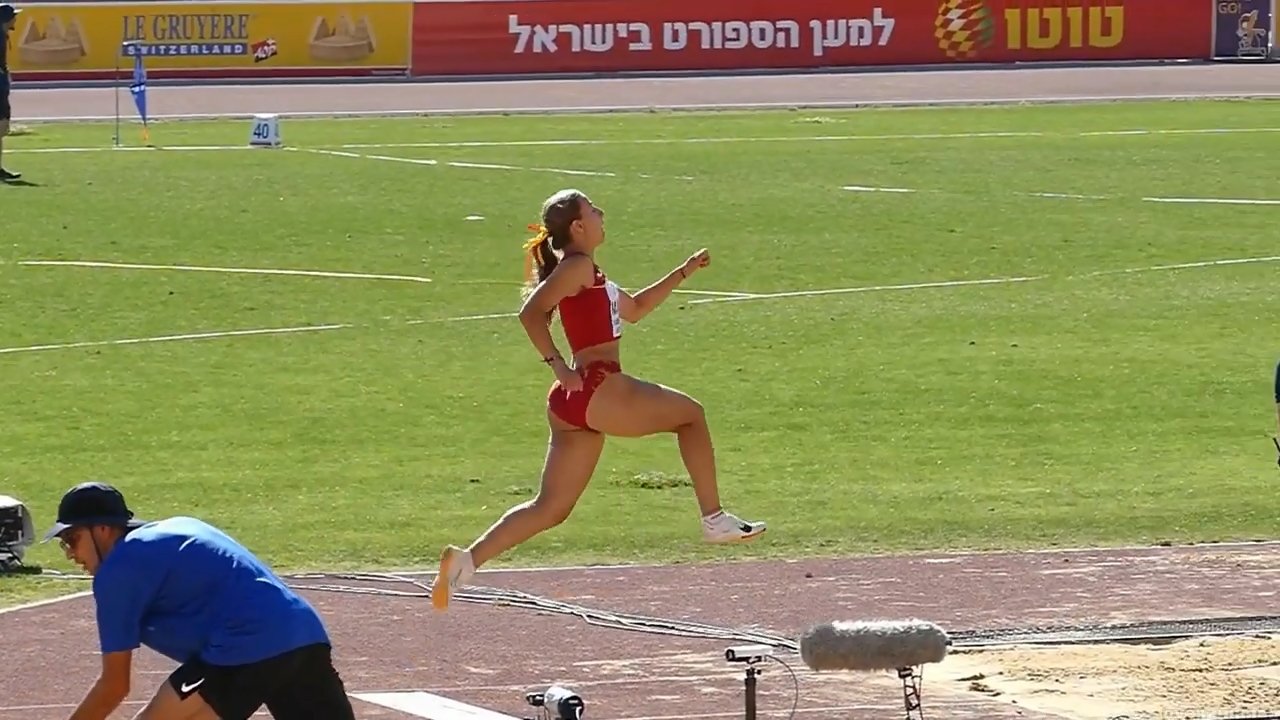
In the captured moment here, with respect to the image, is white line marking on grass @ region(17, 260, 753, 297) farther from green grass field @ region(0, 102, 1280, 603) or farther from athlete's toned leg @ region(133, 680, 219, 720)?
athlete's toned leg @ region(133, 680, 219, 720)

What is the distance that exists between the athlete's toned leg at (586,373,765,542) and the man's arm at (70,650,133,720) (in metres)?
3.41

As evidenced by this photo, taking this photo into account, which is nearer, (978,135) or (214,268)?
(214,268)

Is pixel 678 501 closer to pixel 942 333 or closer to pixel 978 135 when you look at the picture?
pixel 942 333

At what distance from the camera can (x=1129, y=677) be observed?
11156 mm

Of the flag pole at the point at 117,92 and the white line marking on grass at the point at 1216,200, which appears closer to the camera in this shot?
the white line marking on grass at the point at 1216,200

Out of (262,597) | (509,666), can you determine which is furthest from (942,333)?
(262,597)

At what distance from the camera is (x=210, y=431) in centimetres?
1781

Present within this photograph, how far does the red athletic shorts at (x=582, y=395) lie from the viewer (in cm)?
1087

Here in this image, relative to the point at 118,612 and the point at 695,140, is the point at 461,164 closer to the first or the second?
the point at 695,140

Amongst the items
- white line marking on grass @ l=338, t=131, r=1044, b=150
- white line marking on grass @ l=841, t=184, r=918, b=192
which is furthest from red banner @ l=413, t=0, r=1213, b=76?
white line marking on grass @ l=841, t=184, r=918, b=192

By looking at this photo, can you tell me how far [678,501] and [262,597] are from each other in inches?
312

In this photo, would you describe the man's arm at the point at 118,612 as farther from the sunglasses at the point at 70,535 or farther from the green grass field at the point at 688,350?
the green grass field at the point at 688,350

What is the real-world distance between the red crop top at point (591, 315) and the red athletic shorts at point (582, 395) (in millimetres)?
116

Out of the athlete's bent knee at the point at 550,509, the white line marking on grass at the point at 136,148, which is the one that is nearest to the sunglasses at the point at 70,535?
the athlete's bent knee at the point at 550,509
